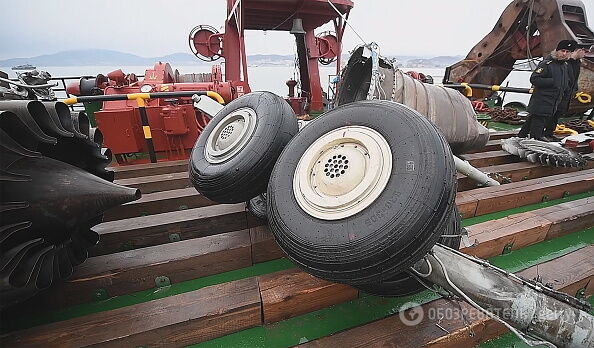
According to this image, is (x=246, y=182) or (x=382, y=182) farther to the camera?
(x=246, y=182)

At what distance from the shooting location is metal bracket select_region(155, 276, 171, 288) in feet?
5.82

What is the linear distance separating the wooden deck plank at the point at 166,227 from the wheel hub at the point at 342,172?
1.03m

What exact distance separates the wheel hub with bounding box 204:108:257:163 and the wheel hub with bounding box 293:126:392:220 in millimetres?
602

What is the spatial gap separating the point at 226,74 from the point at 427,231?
19.9 ft

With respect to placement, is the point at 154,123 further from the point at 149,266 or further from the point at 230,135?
the point at 149,266

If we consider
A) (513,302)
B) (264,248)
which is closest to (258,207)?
(264,248)

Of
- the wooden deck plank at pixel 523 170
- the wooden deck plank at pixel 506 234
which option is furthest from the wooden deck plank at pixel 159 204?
the wooden deck plank at pixel 523 170

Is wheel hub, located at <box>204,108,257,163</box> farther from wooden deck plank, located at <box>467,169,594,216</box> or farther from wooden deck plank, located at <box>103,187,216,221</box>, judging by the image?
wooden deck plank, located at <box>467,169,594,216</box>

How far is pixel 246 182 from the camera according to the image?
70.1 inches

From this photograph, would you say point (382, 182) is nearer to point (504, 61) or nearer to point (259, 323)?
point (259, 323)

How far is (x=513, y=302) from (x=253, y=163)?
137 centimetres

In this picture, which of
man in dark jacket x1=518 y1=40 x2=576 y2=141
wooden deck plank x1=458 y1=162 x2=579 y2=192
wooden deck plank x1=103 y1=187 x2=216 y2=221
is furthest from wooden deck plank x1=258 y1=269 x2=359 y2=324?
man in dark jacket x1=518 y1=40 x2=576 y2=141

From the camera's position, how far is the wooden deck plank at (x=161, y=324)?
1361 mm

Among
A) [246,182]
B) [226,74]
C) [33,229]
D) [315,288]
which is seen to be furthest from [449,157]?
[226,74]
